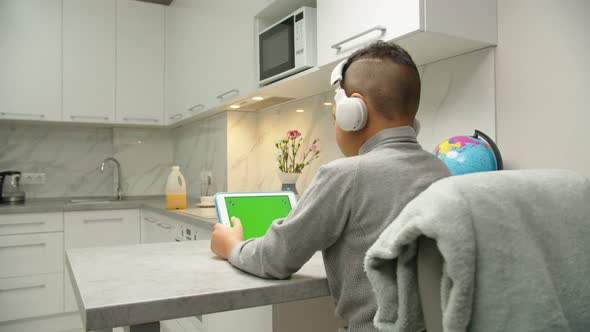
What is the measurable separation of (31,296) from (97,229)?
56 centimetres

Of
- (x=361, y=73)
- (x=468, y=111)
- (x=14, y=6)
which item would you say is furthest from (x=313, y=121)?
(x=14, y=6)

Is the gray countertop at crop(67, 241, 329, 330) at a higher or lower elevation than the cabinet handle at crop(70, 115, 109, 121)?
lower

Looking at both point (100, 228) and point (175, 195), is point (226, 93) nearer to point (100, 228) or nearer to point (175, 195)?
point (175, 195)

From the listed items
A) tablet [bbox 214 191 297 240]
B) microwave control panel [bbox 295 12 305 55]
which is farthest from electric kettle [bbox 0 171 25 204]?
tablet [bbox 214 191 297 240]

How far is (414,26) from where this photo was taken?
126 cm

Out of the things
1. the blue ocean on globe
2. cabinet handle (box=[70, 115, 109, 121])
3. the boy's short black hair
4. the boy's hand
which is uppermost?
cabinet handle (box=[70, 115, 109, 121])

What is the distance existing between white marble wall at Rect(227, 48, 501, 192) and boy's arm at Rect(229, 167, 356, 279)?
87cm

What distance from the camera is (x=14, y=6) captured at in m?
3.14

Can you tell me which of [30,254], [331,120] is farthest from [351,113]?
[30,254]

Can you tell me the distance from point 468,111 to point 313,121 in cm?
97

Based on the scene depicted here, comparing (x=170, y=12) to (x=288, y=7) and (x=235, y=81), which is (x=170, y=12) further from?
(x=288, y=7)

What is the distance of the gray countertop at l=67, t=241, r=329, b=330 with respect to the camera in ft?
2.30

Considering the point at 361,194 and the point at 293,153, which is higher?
the point at 293,153

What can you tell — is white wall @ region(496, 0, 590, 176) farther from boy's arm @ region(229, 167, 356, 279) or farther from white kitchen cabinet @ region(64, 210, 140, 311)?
white kitchen cabinet @ region(64, 210, 140, 311)
